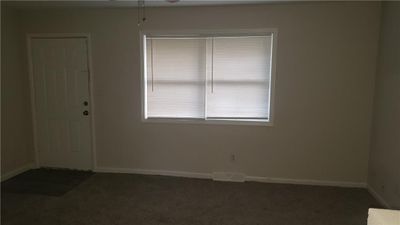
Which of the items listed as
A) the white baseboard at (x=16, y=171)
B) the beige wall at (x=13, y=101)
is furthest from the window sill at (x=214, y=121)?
the white baseboard at (x=16, y=171)

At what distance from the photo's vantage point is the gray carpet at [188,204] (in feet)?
9.14

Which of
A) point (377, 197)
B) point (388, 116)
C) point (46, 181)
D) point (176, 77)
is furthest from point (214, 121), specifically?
point (46, 181)

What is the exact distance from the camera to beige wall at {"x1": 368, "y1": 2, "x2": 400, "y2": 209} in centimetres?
285

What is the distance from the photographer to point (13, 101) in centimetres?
392

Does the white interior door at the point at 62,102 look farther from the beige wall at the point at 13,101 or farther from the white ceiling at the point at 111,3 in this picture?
the white ceiling at the point at 111,3

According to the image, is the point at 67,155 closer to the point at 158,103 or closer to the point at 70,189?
the point at 70,189

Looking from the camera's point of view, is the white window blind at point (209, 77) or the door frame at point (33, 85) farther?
the door frame at point (33, 85)

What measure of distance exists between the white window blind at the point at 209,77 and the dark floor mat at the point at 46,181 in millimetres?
1431

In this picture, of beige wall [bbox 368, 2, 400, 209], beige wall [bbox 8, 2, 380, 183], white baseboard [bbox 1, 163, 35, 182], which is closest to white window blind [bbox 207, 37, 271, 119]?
beige wall [bbox 8, 2, 380, 183]

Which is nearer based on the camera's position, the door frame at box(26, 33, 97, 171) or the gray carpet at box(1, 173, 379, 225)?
the gray carpet at box(1, 173, 379, 225)

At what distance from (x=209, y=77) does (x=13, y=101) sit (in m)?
2.90

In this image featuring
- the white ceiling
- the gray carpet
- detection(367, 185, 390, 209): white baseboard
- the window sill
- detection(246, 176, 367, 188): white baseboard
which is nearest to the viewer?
the gray carpet

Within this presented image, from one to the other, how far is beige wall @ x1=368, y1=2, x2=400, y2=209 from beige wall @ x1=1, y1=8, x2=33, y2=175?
493cm

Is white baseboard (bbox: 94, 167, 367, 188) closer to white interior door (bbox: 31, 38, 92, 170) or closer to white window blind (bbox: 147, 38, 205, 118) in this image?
white interior door (bbox: 31, 38, 92, 170)
